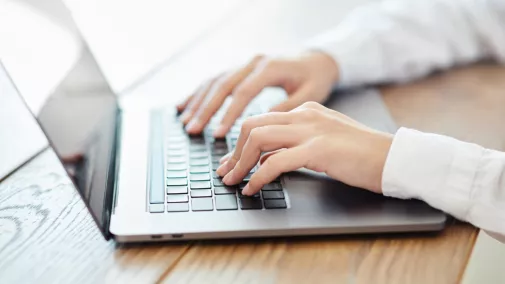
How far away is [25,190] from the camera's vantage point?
0.69m

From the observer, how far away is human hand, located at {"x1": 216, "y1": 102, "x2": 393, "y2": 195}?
0.65 metres

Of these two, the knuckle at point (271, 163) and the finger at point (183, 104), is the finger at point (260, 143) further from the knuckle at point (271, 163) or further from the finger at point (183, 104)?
the finger at point (183, 104)

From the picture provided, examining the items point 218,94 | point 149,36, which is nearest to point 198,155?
point 218,94

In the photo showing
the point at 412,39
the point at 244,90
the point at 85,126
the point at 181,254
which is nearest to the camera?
the point at 181,254

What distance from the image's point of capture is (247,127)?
0.68 m

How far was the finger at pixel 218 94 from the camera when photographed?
79cm

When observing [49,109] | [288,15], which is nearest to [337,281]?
[49,109]

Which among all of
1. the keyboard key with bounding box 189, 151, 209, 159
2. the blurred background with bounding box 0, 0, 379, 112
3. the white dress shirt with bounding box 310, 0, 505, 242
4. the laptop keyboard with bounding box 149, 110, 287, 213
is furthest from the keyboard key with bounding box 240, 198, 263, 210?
the white dress shirt with bounding box 310, 0, 505, 242

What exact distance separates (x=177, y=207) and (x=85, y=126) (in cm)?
16

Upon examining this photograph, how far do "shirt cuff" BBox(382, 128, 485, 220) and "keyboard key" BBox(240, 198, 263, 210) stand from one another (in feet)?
0.44

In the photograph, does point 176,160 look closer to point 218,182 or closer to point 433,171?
point 218,182

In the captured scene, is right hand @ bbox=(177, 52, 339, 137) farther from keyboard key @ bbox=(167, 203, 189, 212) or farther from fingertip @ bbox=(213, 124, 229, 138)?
keyboard key @ bbox=(167, 203, 189, 212)

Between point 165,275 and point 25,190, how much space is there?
0.23 metres

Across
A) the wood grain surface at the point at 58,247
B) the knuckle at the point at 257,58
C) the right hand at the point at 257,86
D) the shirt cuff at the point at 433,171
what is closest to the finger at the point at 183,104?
the right hand at the point at 257,86
